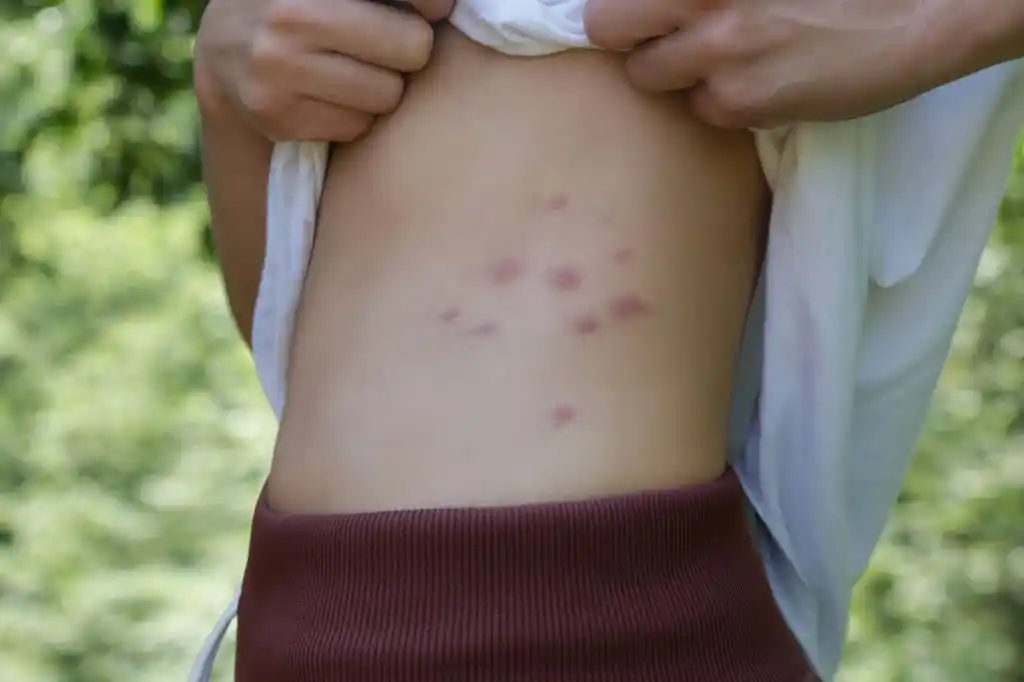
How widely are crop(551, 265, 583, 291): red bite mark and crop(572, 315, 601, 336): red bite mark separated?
20 mm

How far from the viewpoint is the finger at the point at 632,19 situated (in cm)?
74

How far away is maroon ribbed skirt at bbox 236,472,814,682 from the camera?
25.9 inches

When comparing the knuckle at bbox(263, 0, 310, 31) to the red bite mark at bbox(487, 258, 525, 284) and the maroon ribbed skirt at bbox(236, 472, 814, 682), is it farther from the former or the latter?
the maroon ribbed skirt at bbox(236, 472, 814, 682)

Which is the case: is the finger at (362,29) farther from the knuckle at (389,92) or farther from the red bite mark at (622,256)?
the red bite mark at (622,256)

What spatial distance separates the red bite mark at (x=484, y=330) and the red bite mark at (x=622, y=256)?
0.08 meters

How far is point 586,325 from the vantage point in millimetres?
738

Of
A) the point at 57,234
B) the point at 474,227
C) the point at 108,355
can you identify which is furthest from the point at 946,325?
the point at 57,234

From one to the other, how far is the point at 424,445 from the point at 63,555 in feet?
6.61

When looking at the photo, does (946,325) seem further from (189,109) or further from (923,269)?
(189,109)

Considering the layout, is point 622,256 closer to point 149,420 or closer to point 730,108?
point 730,108

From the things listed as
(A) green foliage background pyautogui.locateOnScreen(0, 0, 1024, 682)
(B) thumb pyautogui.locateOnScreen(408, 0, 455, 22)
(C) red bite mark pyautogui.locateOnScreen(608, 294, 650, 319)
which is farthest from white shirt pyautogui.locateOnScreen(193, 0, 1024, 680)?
(A) green foliage background pyautogui.locateOnScreen(0, 0, 1024, 682)

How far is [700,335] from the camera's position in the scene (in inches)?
30.4

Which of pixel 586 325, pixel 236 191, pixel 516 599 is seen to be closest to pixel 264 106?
pixel 236 191

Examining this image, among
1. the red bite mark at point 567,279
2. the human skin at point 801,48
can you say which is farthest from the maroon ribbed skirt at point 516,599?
the human skin at point 801,48
